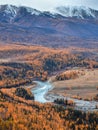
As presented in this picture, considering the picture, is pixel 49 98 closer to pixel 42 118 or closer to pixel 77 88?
pixel 77 88

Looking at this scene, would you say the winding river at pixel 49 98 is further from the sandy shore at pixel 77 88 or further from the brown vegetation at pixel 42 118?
the brown vegetation at pixel 42 118

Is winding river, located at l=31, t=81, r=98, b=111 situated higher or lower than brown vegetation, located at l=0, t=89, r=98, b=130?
lower

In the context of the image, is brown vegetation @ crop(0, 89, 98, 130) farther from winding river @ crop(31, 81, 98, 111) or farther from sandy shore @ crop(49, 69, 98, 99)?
sandy shore @ crop(49, 69, 98, 99)

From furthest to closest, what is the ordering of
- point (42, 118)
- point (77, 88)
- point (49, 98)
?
point (77, 88), point (49, 98), point (42, 118)

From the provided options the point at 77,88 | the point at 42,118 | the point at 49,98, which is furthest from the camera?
the point at 77,88

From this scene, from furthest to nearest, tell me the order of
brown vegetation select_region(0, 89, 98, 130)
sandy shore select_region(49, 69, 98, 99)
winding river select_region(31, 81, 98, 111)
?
sandy shore select_region(49, 69, 98, 99)
winding river select_region(31, 81, 98, 111)
brown vegetation select_region(0, 89, 98, 130)

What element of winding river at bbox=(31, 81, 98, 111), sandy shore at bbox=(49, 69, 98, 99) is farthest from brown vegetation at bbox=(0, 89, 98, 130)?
sandy shore at bbox=(49, 69, 98, 99)

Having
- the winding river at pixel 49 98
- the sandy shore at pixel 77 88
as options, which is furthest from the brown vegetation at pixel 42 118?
the sandy shore at pixel 77 88

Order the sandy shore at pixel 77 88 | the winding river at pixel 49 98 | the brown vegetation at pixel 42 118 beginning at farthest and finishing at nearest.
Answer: the sandy shore at pixel 77 88 < the winding river at pixel 49 98 < the brown vegetation at pixel 42 118

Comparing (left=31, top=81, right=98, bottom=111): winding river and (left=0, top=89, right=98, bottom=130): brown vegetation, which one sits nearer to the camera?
(left=0, top=89, right=98, bottom=130): brown vegetation

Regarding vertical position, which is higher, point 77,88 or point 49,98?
point 49,98

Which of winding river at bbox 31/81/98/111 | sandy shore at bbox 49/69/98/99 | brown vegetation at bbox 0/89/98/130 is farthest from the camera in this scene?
sandy shore at bbox 49/69/98/99

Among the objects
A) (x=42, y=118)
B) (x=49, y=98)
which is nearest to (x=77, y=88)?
(x=49, y=98)
